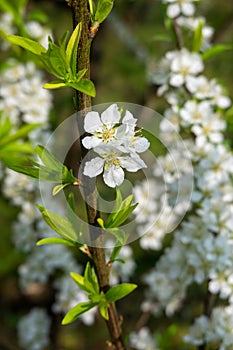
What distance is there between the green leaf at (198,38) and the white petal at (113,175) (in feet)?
2.24

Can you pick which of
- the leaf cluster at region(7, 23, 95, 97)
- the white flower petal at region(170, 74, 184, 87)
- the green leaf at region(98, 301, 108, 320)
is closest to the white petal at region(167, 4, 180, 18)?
the white flower petal at region(170, 74, 184, 87)

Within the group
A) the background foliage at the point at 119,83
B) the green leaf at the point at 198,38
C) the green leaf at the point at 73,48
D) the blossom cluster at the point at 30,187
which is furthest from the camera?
the background foliage at the point at 119,83

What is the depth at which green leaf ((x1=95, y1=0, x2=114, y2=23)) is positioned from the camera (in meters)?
0.71

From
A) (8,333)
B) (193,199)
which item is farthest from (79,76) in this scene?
(8,333)

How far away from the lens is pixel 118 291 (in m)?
0.91

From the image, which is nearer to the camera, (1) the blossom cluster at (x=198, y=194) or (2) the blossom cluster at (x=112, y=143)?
(2) the blossom cluster at (x=112, y=143)

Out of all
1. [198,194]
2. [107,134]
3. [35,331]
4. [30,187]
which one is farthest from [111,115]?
[35,331]

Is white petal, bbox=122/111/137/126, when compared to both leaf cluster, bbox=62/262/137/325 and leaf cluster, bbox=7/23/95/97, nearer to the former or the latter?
leaf cluster, bbox=7/23/95/97

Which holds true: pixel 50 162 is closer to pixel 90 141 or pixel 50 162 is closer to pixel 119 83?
pixel 90 141

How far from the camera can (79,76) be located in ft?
2.43

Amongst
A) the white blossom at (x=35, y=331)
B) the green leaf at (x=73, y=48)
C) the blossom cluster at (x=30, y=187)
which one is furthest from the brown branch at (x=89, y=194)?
the white blossom at (x=35, y=331)

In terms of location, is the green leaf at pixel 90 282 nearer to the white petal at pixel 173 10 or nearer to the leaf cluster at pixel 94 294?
the leaf cluster at pixel 94 294

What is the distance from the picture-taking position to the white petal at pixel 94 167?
0.76 meters

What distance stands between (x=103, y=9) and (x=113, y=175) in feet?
0.74
